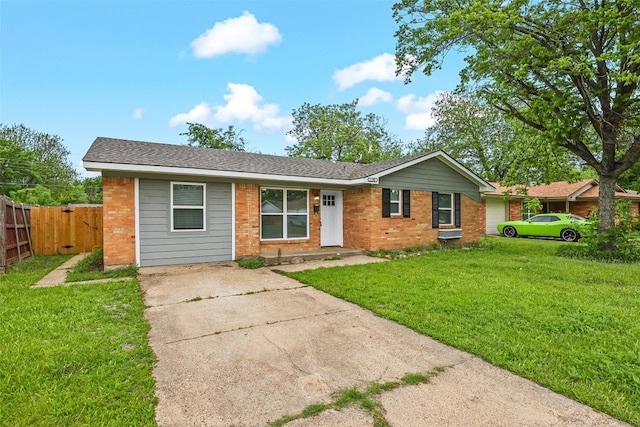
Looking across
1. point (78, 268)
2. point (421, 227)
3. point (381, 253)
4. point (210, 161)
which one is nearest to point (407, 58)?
point (421, 227)

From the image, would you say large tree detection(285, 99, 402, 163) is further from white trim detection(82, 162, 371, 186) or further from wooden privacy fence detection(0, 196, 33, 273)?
wooden privacy fence detection(0, 196, 33, 273)

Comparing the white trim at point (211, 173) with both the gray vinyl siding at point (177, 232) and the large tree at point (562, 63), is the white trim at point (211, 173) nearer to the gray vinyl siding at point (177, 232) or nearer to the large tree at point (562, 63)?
the gray vinyl siding at point (177, 232)

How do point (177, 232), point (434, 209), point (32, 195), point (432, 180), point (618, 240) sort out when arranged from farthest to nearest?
point (32, 195) → point (434, 209) → point (432, 180) → point (618, 240) → point (177, 232)

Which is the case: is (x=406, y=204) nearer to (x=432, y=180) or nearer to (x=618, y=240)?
(x=432, y=180)

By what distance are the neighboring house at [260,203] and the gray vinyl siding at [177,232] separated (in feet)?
0.08

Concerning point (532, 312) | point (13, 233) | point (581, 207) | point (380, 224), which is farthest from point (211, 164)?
point (581, 207)

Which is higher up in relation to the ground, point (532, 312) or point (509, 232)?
point (509, 232)

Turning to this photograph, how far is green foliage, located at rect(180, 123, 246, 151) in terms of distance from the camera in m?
26.7

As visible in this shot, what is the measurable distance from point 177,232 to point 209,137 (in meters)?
20.9

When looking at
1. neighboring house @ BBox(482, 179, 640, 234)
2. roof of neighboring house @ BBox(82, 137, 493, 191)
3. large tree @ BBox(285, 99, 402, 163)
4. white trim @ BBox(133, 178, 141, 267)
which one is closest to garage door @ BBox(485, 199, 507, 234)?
neighboring house @ BBox(482, 179, 640, 234)

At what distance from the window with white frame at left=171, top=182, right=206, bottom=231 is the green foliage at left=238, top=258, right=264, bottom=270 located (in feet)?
4.66

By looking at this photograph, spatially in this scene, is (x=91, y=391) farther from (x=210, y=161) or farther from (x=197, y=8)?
(x=197, y=8)

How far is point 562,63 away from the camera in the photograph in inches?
294

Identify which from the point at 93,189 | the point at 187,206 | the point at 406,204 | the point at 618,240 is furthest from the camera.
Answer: the point at 93,189
